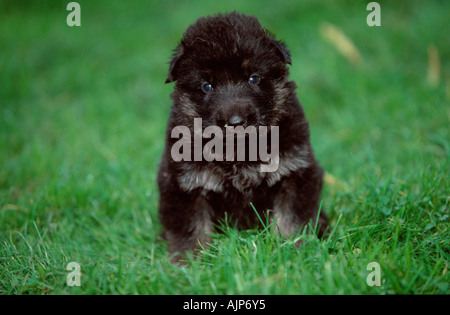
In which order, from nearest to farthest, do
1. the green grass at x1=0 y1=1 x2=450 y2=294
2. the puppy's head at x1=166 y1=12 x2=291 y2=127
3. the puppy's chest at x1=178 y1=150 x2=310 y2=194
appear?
the green grass at x1=0 y1=1 x2=450 y2=294
the puppy's head at x1=166 y1=12 x2=291 y2=127
the puppy's chest at x1=178 y1=150 x2=310 y2=194

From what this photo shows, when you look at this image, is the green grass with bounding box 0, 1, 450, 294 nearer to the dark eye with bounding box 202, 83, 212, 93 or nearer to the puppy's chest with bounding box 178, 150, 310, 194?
the puppy's chest with bounding box 178, 150, 310, 194

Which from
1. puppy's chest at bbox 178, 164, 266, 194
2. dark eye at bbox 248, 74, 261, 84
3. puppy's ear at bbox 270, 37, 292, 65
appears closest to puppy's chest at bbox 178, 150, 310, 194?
puppy's chest at bbox 178, 164, 266, 194

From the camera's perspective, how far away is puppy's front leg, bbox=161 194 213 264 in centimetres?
305

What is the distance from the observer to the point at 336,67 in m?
6.15

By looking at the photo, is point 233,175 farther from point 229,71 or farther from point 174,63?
point 174,63

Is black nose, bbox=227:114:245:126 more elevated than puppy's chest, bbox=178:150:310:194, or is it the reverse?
black nose, bbox=227:114:245:126

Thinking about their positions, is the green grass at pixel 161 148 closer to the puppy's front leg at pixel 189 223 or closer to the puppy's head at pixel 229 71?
the puppy's front leg at pixel 189 223

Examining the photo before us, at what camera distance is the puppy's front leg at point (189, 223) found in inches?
120

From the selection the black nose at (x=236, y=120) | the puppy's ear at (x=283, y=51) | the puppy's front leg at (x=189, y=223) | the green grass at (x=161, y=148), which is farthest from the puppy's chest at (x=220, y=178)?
the puppy's ear at (x=283, y=51)

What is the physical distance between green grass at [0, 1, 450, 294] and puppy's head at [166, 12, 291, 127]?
0.83 metres

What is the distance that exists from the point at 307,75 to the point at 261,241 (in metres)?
3.89

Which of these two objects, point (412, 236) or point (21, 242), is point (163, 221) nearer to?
point (21, 242)

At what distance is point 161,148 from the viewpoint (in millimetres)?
5277

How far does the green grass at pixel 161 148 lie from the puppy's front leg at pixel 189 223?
122 millimetres
